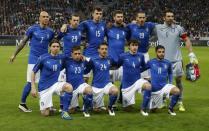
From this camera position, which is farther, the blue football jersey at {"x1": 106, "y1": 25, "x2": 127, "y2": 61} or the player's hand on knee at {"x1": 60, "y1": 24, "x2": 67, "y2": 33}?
the blue football jersey at {"x1": 106, "y1": 25, "x2": 127, "y2": 61}

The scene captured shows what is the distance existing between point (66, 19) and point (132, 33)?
3522cm

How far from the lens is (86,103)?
10273 millimetres

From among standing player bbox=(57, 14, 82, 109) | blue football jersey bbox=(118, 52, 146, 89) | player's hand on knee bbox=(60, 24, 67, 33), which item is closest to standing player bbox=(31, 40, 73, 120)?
player's hand on knee bbox=(60, 24, 67, 33)

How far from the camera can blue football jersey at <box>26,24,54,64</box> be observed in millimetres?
11155

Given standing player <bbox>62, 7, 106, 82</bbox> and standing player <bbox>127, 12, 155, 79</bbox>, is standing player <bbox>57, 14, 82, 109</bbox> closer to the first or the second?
standing player <bbox>62, 7, 106, 82</bbox>

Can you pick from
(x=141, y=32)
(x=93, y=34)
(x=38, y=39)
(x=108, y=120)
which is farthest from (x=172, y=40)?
(x=38, y=39)

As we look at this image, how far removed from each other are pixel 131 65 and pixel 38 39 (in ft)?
7.56

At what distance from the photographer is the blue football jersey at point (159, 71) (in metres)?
10.8

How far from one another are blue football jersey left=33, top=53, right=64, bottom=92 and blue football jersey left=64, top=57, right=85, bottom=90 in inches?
6.3

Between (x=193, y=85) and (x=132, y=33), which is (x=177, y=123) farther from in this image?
(x=193, y=85)

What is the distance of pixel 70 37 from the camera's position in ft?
37.2

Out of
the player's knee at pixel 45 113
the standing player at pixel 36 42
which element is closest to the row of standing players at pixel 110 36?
the standing player at pixel 36 42

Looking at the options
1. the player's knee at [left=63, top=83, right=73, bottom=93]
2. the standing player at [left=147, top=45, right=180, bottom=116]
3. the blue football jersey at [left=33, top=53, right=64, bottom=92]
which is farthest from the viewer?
the standing player at [left=147, top=45, right=180, bottom=116]

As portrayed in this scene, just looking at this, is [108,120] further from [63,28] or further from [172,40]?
[172,40]
